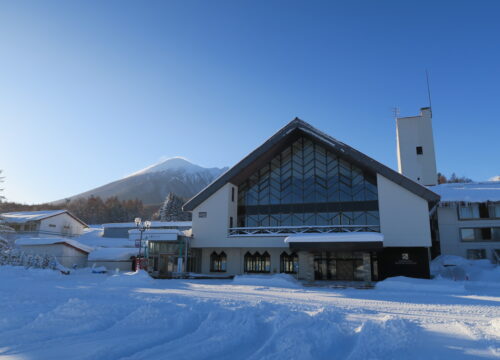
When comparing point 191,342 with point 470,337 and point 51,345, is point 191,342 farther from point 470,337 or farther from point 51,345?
point 470,337

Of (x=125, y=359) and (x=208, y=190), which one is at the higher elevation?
(x=208, y=190)

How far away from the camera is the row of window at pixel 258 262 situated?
26.3 meters

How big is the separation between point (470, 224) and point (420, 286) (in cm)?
→ 1587

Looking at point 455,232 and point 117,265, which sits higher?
point 455,232

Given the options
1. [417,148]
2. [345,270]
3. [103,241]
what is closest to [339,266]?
[345,270]

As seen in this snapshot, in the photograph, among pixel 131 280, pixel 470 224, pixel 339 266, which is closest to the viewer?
pixel 131 280

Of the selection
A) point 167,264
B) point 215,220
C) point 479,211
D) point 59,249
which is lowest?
point 167,264

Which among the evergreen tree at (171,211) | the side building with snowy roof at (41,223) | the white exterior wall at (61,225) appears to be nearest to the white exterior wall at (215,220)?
the side building with snowy roof at (41,223)

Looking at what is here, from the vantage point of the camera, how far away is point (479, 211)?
30.7 metres

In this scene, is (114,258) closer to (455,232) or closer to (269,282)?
(269,282)

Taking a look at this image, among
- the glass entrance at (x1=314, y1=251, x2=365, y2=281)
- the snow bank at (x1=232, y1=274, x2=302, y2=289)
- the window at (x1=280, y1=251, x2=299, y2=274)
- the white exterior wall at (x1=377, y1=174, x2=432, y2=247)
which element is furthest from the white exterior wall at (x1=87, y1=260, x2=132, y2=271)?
the white exterior wall at (x1=377, y1=174, x2=432, y2=247)

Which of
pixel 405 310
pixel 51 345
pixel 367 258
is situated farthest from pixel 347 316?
pixel 367 258

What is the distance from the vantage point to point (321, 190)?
26125 millimetres

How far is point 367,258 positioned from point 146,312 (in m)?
18.6
